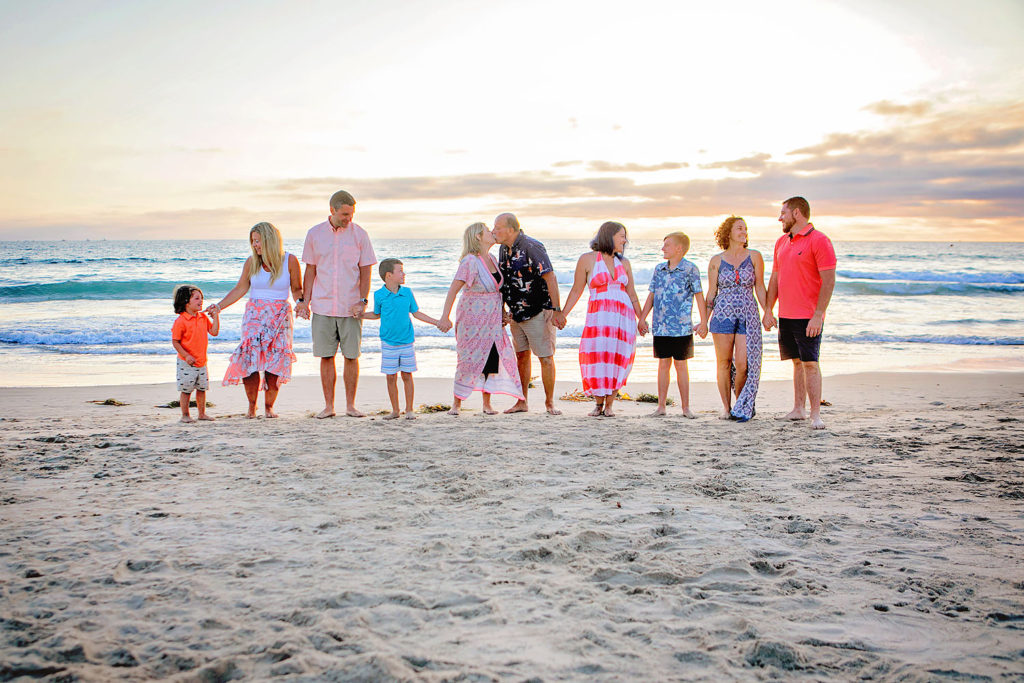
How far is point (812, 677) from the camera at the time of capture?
215 cm

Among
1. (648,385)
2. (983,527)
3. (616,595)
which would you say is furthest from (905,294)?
(616,595)

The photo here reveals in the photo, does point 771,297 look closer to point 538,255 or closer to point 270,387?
point 538,255

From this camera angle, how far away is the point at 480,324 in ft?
21.0

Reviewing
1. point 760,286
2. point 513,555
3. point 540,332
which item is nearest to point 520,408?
point 540,332

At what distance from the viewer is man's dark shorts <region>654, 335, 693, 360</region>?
Result: 6.39 metres

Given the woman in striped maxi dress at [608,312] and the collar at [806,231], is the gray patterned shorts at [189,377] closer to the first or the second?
the woman in striped maxi dress at [608,312]

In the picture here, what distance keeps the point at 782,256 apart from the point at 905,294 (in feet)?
75.6

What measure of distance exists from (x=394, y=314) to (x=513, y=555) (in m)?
3.57

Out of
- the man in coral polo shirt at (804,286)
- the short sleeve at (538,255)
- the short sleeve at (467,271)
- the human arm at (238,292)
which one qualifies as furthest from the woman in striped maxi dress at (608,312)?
the human arm at (238,292)

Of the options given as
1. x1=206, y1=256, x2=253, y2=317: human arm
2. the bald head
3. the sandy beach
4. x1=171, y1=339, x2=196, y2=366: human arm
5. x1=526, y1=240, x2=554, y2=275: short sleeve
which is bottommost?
the sandy beach

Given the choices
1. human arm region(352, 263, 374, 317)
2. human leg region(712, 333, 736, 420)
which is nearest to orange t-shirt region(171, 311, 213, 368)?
human arm region(352, 263, 374, 317)

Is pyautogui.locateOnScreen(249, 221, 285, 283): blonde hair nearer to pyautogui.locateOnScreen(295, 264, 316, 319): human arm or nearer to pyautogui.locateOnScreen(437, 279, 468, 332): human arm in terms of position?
pyautogui.locateOnScreen(295, 264, 316, 319): human arm

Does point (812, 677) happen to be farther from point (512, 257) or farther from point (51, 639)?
point (512, 257)

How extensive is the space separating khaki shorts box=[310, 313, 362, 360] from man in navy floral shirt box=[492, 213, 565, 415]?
57.0 inches
